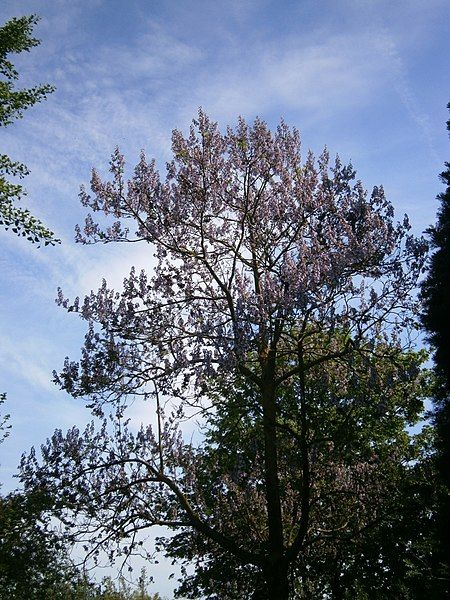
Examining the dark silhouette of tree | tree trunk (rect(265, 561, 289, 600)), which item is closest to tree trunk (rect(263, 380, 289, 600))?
tree trunk (rect(265, 561, 289, 600))

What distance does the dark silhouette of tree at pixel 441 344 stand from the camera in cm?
939

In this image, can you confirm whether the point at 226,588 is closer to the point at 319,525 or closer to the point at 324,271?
the point at 319,525

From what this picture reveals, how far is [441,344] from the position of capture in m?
10.5

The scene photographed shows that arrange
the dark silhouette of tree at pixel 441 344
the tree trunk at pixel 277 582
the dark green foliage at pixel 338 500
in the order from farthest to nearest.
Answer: the dark green foliage at pixel 338 500, the tree trunk at pixel 277 582, the dark silhouette of tree at pixel 441 344

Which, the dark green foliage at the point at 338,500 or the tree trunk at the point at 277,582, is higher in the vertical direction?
the dark green foliage at the point at 338,500

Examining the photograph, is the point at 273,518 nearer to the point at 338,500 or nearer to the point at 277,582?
the point at 277,582

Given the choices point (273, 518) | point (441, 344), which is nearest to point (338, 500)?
point (273, 518)

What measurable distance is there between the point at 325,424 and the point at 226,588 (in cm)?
715

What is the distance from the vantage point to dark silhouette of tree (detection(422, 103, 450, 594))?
939 centimetres

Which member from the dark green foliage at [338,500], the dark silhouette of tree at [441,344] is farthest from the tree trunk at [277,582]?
the dark silhouette of tree at [441,344]

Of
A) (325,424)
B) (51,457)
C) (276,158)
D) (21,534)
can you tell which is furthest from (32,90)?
(325,424)

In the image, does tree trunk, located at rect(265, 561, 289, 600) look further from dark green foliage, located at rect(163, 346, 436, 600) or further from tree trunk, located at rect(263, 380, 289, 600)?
dark green foliage, located at rect(163, 346, 436, 600)

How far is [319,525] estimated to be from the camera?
15172 mm

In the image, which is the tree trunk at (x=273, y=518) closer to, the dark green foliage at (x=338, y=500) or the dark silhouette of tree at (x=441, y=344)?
the dark green foliage at (x=338, y=500)
